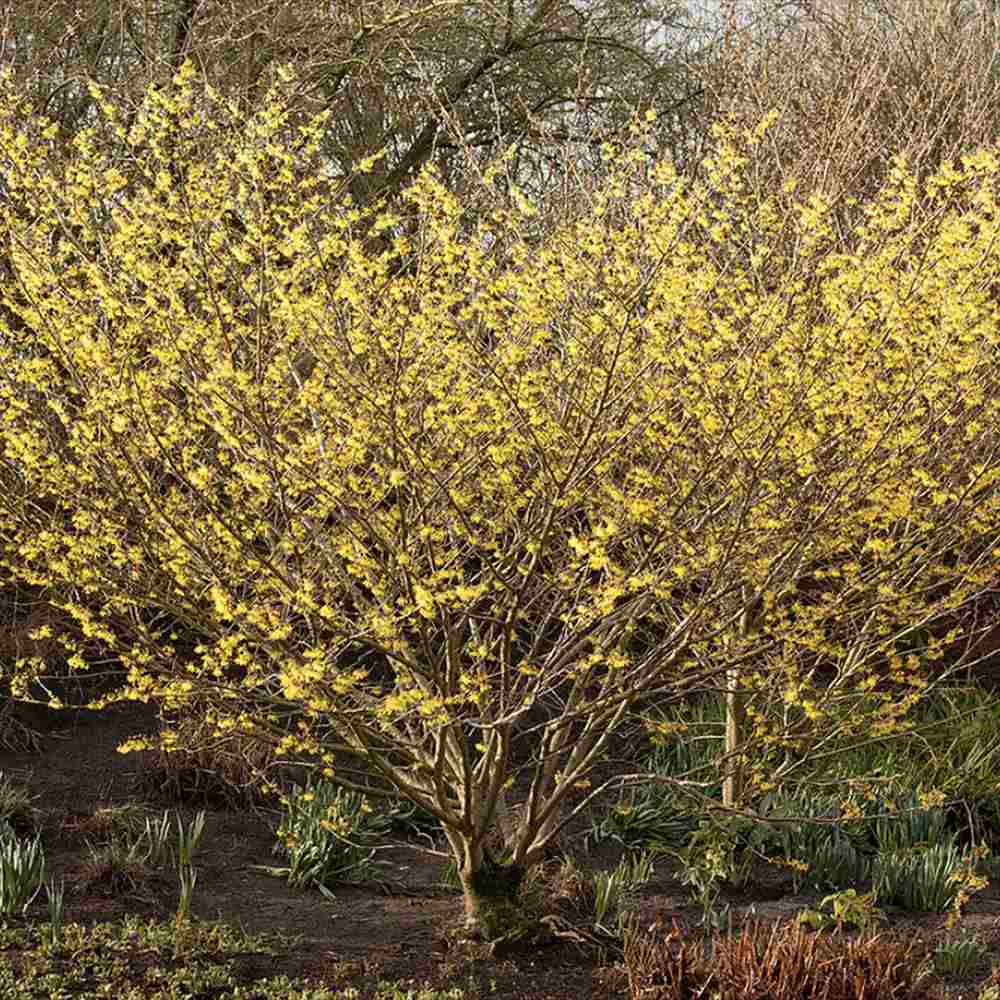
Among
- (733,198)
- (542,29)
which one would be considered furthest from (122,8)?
(733,198)

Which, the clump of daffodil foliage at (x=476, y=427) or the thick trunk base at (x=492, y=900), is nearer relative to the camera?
the clump of daffodil foliage at (x=476, y=427)

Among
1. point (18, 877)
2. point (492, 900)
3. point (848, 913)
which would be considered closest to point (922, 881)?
point (848, 913)

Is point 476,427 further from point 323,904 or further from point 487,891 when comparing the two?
point 323,904

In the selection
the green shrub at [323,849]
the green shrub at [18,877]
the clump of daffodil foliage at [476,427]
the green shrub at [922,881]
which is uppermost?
the clump of daffodil foliage at [476,427]

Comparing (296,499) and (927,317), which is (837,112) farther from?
(296,499)

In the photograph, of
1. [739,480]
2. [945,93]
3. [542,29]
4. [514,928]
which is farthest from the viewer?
[542,29]

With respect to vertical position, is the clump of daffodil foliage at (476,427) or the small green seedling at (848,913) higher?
the clump of daffodil foliage at (476,427)

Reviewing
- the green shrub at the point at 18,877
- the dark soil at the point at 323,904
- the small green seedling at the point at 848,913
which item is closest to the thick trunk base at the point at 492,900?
the dark soil at the point at 323,904

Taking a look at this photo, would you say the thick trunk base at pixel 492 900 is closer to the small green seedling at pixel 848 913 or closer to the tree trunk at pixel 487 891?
the tree trunk at pixel 487 891

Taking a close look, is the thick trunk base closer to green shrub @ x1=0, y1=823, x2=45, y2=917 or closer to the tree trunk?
the tree trunk

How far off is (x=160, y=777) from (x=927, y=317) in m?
4.63

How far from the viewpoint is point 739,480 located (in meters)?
4.40

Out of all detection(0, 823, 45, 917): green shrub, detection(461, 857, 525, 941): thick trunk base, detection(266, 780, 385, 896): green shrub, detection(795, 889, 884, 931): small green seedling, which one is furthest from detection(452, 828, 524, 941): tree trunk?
detection(0, 823, 45, 917): green shrub

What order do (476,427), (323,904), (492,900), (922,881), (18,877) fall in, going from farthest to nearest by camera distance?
(922,881) → (323,904) → (18,877) → (492,900) → (476,427)
